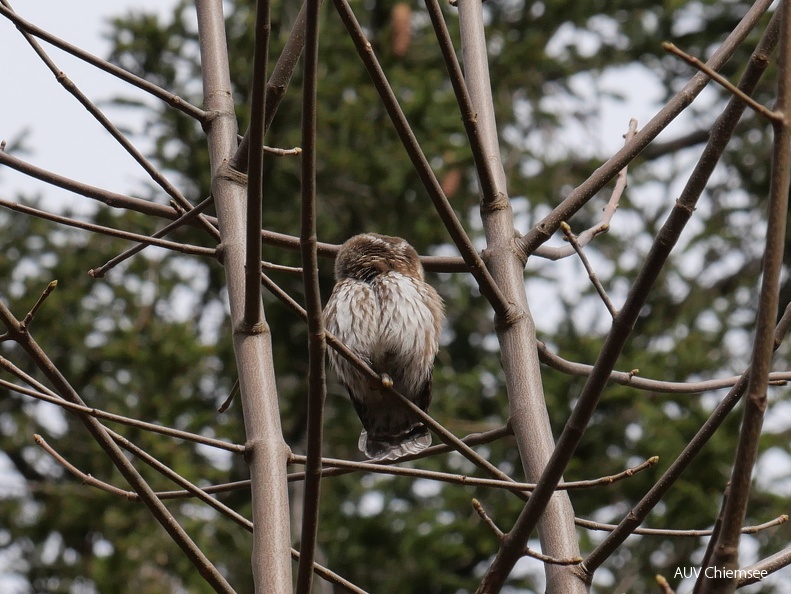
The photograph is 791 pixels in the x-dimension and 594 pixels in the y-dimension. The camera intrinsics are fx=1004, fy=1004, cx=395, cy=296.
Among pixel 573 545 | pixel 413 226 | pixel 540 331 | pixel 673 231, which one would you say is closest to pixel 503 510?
pixel 540 331

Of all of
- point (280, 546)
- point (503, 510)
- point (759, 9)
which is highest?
point (503, 510)

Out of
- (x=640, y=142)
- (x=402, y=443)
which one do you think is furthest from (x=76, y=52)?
(x=402, y=443)

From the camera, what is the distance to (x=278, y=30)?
8.66 m

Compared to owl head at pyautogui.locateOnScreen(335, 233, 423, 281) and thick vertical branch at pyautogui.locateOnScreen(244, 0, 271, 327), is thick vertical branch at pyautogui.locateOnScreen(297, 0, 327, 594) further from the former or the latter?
owl head at pyautogui.locateOnScreen(335, 233, 423, 281)

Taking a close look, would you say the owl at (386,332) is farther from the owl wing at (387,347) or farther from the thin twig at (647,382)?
the thin twig at (647,382)

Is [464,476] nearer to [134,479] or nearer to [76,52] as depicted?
[134,479]

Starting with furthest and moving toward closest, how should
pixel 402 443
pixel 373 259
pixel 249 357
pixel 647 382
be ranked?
1. pixel 373 259
2. pixel 402 443
3. pixel 647 382
4. pixel 249 357

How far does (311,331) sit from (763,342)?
814 mm

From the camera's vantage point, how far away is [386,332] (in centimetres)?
399

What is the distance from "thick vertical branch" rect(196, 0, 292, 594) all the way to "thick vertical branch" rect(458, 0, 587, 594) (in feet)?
2.02

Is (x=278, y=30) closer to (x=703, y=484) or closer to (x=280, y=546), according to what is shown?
(x=703, y=484)

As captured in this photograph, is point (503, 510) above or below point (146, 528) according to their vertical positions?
above

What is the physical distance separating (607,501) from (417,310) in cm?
510

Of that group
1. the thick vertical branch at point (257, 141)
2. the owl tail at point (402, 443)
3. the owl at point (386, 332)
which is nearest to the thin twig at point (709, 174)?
the thick vertical branch at point (257, 141)
